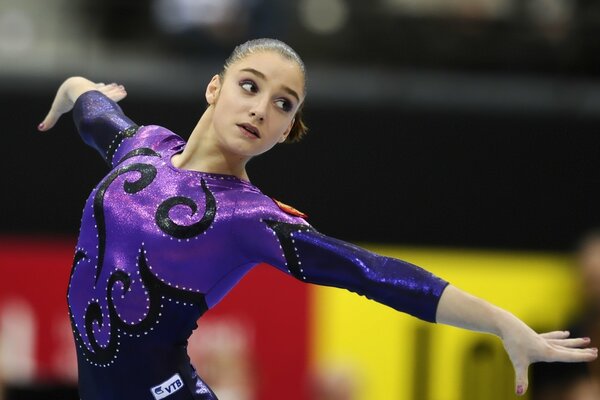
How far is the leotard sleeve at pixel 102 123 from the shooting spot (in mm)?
4230

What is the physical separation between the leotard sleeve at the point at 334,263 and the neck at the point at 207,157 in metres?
0.20

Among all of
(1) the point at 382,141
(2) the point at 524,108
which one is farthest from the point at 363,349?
(2) the point at 524,108

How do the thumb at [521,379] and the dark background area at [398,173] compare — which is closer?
the thumb at [521,379]

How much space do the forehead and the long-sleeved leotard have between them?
35 centimetres

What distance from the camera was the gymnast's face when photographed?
3.71 metres

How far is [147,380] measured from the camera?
3.77 meters

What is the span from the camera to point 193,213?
371cm

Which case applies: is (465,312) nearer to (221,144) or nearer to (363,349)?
(221,144)

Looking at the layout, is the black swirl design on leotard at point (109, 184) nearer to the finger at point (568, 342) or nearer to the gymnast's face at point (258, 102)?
the gymnast's face at point (258, 102)

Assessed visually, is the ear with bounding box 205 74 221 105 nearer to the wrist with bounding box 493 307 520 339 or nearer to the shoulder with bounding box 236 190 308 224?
the shoulder with bounding box 236 190 308 224

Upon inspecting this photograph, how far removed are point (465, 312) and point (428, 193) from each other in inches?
183

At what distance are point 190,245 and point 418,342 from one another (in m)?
4.33

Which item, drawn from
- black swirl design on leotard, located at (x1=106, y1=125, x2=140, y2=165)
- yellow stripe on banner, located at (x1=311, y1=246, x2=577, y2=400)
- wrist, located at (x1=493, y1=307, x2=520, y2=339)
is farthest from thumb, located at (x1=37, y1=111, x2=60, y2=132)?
yellow stripe on banner, located at (x1=311, y1=246, x2=577, y2=400)

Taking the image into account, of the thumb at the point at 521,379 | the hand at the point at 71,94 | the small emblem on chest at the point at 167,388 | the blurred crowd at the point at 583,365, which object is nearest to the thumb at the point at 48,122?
the hand at the point at 71,94
